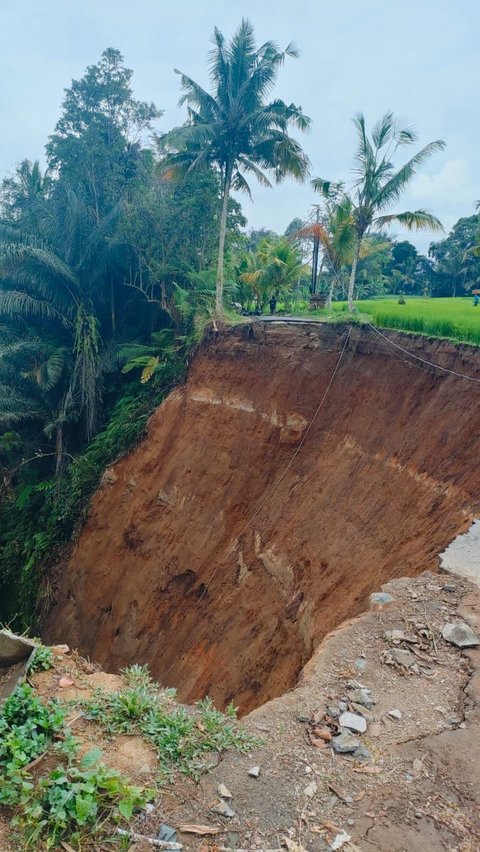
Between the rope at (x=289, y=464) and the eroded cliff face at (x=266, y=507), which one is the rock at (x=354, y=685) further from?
the rope at (x=289, y=464)

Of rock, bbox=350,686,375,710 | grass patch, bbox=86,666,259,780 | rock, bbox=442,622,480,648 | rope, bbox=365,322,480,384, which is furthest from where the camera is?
rope, bbox=365,322,480,384

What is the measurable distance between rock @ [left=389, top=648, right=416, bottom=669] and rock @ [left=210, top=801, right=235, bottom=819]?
6.84 ft

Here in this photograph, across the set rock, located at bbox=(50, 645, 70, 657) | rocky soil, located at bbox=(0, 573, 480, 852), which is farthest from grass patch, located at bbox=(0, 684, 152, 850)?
rock, located at bbox=(50, 645, 70, 657)

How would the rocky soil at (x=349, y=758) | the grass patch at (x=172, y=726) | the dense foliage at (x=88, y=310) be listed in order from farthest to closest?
the dense foliage at (x=88, y=310) → the grass patch at (x=172, y=726) → the rocky soil at (x=349, y=758)

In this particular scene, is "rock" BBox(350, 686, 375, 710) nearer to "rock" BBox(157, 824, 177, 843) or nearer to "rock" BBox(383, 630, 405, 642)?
"rock" BBox(383, 630, 405, 642)

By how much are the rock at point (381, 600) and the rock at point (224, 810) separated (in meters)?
2.88

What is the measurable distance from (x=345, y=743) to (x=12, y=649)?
3063 millimetres

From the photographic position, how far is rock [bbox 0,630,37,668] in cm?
469

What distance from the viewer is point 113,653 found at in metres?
12.6

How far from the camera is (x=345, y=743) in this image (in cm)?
374

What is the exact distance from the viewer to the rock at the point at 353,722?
12.8 feet

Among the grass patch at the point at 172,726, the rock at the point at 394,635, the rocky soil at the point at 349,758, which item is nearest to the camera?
the rocky soil at the point at 349,758

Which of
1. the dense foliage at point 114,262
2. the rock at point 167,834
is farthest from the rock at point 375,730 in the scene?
the dense foliage at point 114,262

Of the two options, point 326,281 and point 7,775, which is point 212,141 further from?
point 326,281
